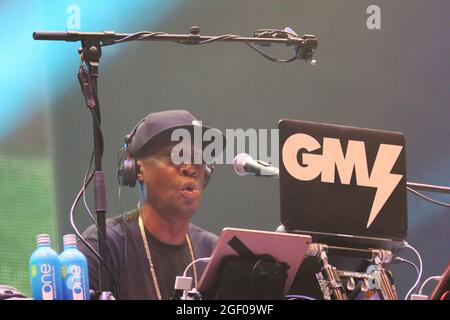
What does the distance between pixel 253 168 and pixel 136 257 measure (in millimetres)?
478

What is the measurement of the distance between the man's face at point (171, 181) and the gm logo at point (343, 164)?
1.79 ft

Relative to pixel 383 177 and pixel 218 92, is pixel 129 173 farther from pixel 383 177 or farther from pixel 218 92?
pixel 218 92

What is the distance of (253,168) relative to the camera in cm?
242

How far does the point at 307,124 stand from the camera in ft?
7.57

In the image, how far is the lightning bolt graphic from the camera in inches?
92.0

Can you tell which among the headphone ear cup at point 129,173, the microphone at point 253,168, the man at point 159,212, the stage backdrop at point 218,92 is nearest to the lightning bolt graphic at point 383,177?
the microphone at point 253,168

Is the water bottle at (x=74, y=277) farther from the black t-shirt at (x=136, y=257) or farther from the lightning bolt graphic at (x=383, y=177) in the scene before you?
the lightning bolt graphic at (x=383, y=177)

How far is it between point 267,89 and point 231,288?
6.25 feet

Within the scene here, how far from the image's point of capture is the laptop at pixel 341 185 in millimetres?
2256

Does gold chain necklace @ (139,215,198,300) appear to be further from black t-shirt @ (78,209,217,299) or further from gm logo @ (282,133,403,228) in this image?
gm logo @ (282,133,403,228)

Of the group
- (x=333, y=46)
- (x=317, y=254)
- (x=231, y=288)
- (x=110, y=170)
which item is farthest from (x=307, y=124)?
(x=333, y=46)

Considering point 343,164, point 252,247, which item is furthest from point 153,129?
point 252,247

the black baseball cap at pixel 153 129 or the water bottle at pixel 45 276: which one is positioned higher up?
the black baseball cap at pixel 153 129
